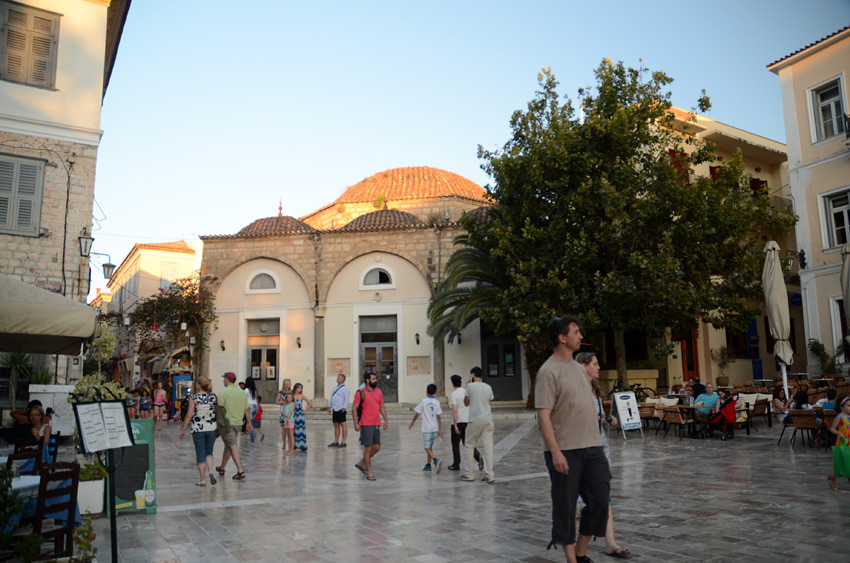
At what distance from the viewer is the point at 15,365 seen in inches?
514

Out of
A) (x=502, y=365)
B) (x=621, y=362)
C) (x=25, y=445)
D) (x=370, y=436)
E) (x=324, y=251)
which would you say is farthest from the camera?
(x=324, y=251)

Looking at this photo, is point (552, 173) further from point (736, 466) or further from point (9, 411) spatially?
point (9, 411)

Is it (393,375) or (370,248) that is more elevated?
(370,248)

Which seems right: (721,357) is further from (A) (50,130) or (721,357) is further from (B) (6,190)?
(B) (6,190)

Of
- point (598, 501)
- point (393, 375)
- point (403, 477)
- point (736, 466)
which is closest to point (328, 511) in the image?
point (403, 477)

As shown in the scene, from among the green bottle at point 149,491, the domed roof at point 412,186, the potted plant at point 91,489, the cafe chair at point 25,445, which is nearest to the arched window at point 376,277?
the domed roof at point 412,186

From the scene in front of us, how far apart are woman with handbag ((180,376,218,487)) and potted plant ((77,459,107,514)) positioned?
2.49m

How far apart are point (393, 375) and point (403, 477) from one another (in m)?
16.8

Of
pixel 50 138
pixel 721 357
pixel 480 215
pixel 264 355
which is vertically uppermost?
pixel 480 215

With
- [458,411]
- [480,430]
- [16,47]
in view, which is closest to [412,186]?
[16,47]

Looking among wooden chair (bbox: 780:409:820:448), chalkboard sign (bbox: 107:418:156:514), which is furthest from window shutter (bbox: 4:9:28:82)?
wooden chair (bbox: 780:409:820:448)

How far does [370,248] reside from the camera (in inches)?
1085

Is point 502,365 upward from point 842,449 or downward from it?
upward

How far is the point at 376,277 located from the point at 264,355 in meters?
5.87
